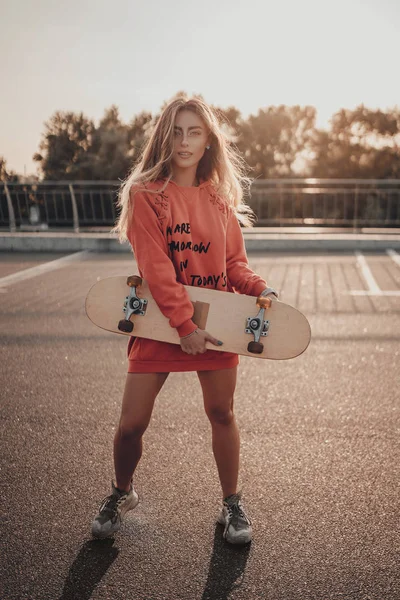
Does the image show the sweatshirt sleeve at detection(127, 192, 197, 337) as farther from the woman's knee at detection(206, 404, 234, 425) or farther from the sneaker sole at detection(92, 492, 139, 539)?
the sneaker sole at detection(92, 492, 139, 539)

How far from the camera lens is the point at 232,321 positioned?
7.91 feet

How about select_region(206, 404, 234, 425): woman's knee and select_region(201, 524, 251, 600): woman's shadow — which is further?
select_region(206, 404, 234, 425): woman's knee

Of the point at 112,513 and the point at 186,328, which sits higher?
the point at 186,328

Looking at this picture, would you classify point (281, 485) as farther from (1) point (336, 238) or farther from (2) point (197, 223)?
(1) point (336, 238)

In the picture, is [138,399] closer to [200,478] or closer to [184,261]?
[184,261]

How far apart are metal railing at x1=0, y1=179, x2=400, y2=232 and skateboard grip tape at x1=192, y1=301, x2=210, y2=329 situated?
38.6 ft

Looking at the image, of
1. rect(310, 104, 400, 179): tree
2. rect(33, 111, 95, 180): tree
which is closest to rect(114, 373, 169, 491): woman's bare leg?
rect(33, 111, 95, 180): tree

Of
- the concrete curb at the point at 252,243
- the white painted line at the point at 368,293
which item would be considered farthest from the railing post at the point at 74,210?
the white painted line at the point at 368,293

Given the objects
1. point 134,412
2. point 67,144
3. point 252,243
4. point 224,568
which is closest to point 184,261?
point 134,412

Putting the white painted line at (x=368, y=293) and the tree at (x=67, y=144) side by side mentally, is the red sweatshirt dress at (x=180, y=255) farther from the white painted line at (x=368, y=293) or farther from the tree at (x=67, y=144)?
the tree at (x=67, y=144)

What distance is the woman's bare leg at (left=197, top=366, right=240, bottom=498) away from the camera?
240cm

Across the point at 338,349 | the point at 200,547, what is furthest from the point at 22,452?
the point at 338,349

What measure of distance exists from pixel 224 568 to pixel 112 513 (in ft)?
1.72

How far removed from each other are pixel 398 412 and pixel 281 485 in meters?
1.27
